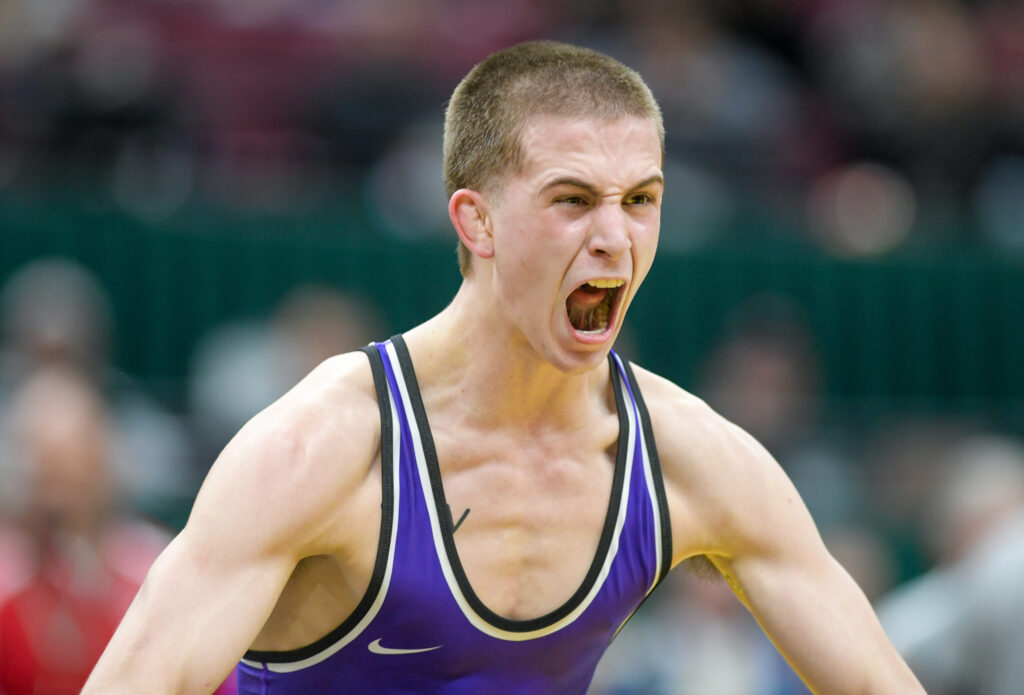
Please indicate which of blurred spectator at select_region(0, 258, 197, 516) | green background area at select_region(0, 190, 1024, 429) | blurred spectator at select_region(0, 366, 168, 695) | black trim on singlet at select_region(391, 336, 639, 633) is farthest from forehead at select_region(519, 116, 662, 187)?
green background area at select_region(0, 190, 1024, 429)

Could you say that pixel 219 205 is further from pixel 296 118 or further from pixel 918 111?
pixel 918 111

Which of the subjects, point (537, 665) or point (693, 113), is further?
point (693, 113)

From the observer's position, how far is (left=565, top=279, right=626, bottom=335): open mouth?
3.46 m

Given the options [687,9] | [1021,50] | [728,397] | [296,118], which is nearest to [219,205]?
[296,118]

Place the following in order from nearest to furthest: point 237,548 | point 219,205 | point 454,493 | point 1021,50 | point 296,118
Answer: point 237,548 < point 454,493 < point 219,205 < point 296,118 < point 1021,50

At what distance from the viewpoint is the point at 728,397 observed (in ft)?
28.7

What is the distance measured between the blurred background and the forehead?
380 cm

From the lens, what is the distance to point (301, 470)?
10.6ft

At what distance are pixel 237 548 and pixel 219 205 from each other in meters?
6.28

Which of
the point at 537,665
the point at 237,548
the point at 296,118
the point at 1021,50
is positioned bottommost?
the point at 537,665

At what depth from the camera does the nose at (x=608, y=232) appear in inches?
130

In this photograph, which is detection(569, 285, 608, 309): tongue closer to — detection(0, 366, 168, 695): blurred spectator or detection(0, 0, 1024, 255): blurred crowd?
detection(0, 366, 168, 695): blurred spectator

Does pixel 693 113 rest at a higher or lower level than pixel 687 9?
lower

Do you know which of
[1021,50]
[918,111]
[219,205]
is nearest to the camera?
[219,205]
